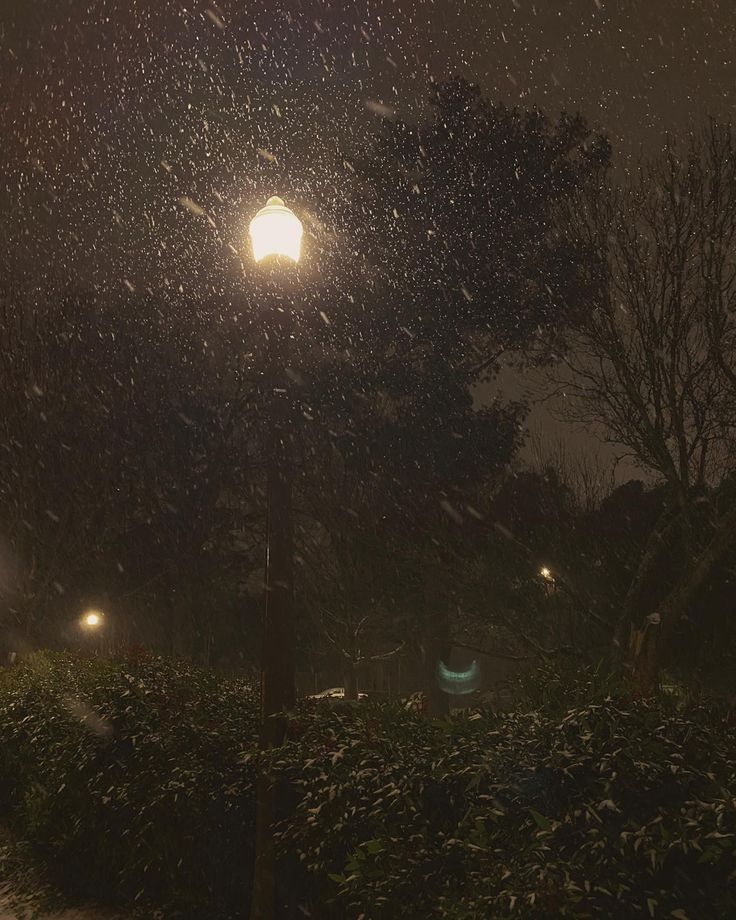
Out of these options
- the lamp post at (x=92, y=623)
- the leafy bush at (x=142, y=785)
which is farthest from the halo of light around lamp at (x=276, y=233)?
the lamp post at (x=92, y=623)

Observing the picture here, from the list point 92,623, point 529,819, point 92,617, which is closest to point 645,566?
point 529,819

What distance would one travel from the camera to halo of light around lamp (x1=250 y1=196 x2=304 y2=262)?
5297 mm

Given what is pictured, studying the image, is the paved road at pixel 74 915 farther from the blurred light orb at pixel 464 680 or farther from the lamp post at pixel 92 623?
the blurred light orb at pixel 464 680

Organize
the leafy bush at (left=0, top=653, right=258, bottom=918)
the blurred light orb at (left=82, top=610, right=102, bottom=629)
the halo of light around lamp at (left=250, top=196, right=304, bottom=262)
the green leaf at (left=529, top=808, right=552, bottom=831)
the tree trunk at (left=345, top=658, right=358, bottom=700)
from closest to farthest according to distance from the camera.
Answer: the green leaf at (left=529, top=808, right=552, bottom=831) < the leafy bush at (left=0, top=653, right=258, bottom=918) < the halo of light around lamp at (left=250, top=196, right=304, bottom=262) < the tree trunk at (left=345, top=658, right=358, bottom=700) < the blurred light orb at (left=82, top=610, right=102, bottom=629)

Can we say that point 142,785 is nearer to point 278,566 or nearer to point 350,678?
point 278,566

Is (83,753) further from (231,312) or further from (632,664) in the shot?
(231,312)

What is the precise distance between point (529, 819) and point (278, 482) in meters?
2.86

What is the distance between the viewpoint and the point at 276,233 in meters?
5.30

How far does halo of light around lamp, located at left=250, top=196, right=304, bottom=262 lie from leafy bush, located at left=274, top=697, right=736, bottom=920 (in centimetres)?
337

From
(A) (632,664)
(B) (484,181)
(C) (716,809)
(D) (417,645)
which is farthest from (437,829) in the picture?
(D) (417,645)

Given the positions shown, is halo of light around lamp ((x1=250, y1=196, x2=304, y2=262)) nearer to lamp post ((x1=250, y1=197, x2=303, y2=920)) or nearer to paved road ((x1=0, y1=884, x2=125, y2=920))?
lamp post ((x1=250, y1=197, x2=303, y2=920))

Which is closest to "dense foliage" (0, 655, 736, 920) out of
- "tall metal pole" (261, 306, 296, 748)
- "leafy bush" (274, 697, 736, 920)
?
"leafy bush" (274, 697, 736, 920)

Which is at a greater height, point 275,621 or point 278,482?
point 278,482

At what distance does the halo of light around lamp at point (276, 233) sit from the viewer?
5297 mm
